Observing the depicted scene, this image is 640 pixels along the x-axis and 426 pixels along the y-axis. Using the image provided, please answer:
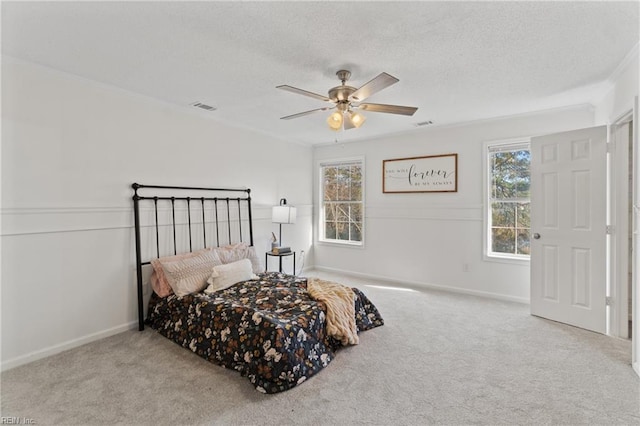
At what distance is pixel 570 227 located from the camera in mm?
3223

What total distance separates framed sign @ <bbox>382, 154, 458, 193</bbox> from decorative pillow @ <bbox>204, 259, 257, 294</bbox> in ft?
8.91

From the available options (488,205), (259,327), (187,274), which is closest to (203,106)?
(187,274)

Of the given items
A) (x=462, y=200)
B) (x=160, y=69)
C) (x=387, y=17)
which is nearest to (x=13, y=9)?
(x=160, y=69)

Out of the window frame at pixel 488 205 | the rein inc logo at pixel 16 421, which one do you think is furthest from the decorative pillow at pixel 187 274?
the window frame at pixel 488 205

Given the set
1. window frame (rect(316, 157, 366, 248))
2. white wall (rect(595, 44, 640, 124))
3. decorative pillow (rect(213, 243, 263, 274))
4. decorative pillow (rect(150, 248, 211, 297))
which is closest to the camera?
white wall (rect(595, 44, 640, 124))

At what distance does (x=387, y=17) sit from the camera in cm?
190

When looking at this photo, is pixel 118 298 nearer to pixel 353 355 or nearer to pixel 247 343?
pixel 247 343

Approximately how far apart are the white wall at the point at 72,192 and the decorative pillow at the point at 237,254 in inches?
35.7

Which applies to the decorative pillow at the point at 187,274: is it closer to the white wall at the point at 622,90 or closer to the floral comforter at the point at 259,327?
the floral comforter at the point at 259,327

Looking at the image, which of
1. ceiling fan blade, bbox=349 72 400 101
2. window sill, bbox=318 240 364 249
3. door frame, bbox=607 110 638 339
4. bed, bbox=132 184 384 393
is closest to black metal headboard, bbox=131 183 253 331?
bed, bbox=132 184 384 393

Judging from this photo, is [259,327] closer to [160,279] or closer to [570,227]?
[160,279]

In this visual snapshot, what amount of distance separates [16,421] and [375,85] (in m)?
3.14

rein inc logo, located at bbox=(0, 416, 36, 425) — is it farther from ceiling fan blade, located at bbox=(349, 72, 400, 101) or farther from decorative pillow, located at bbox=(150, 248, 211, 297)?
ceiling fan blade, located at bbox=(349, 72, 400, 101)

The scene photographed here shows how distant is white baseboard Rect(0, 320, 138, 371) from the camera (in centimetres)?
239
